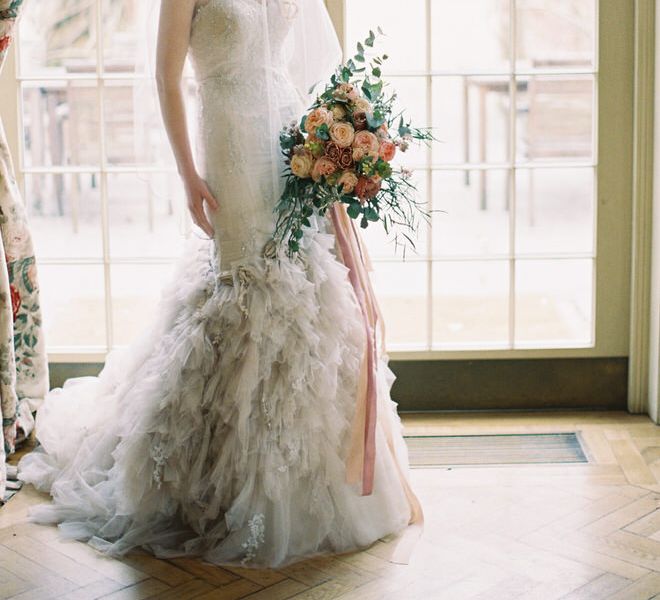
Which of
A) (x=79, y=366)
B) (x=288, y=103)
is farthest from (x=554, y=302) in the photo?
(x=288, y=103)

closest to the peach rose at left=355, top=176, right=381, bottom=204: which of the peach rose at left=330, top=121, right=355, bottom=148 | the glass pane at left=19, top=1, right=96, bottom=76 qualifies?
the peach rose at left=330, top=121, right=355, bottom=148

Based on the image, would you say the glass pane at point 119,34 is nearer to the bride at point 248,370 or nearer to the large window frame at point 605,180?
the large window frame at point 605,180

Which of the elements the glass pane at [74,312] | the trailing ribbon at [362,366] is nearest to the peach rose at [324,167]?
the trailing ribbon at [362,366]

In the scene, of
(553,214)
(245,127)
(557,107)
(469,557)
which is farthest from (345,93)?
(553,214)

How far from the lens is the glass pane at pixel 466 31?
375 centimetres

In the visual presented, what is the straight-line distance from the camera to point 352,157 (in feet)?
8.72

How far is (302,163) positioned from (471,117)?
6.91 ft

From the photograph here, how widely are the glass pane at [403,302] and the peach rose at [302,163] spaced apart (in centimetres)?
135

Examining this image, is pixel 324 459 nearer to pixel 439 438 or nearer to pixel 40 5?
pixel 439 438

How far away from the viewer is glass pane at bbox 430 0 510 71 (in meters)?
3.75

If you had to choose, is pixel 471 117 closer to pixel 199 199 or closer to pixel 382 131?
pixel 382 131

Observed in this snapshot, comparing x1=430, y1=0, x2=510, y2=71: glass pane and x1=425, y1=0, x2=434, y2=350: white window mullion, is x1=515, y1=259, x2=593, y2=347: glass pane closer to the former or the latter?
x1=425, y1=0, x2=434, y2=350: white window mullion

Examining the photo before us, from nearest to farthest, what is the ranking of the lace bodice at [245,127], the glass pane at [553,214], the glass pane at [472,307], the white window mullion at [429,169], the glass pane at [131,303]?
the lace bodice at [245,127] → the white window mullion at [429,169] → the glass pane at [131,303] → the glass pane at [472,307] → the glass pane at [553,214]

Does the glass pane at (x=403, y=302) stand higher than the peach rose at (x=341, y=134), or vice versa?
the peach rose at (x=341, y=134)
